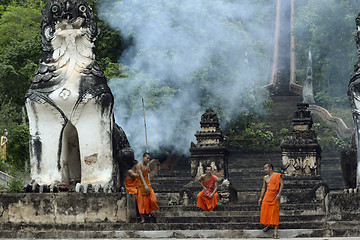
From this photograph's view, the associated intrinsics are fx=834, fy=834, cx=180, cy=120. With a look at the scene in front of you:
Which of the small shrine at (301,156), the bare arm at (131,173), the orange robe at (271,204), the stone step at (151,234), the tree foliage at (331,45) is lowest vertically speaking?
the stone step at (151,234)

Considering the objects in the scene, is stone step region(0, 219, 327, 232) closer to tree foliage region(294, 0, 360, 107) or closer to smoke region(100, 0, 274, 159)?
smoke region(100, 0, 274, 159)

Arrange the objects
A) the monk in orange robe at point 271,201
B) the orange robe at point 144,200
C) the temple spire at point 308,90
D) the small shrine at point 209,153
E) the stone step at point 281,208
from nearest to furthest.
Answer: the monk in orange robe at point 271,201
the orange robe at point 144,200
the stone step at point 281,208
the small shrine at point 209,153
the temple spire at point 308,90

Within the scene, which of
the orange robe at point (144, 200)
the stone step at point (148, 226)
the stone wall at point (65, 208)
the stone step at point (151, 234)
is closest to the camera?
the stone step at point (151, 234)

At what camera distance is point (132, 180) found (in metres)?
12.9

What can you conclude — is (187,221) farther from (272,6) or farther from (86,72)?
(272,6)

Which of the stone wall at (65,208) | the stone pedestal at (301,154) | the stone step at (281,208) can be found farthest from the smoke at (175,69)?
the stone wall at (65,208)

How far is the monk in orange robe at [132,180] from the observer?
12734 mm

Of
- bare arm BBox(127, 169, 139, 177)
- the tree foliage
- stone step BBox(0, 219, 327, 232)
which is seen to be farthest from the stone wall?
the tree foliage

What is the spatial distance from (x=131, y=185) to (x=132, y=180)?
80mm

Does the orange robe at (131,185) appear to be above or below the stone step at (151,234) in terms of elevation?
above

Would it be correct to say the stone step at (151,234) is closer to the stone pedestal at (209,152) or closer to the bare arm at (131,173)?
the bare arm at (131,173)

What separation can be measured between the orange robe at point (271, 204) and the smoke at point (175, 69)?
45.0 ft

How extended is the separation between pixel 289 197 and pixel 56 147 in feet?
24.8

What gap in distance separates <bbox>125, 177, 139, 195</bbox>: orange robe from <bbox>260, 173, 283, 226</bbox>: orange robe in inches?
81.0
